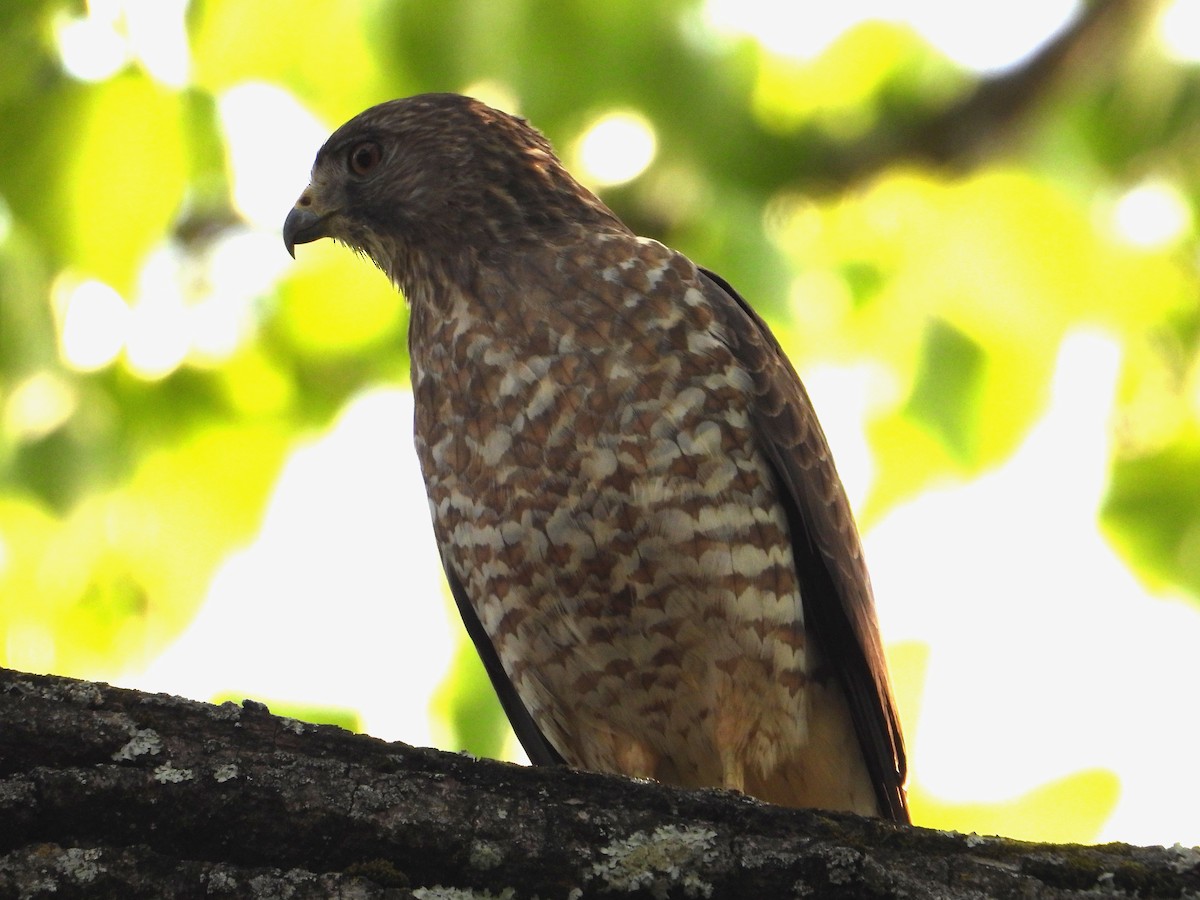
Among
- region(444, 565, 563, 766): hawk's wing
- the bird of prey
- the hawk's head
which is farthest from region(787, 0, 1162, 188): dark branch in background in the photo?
region(444, 565, 563, 766): hawk's wing

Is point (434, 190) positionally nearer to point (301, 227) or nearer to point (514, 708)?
point (301, 227)

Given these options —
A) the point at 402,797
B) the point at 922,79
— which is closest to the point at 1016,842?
the point at 402,797

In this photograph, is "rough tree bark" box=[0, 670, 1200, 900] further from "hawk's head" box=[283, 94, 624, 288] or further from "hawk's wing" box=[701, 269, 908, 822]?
"hawk's head" box=[283, 94, 624, 288]

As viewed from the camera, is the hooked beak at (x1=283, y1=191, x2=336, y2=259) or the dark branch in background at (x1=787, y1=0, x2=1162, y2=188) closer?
the hooked beak at (x1=283, y1=191, x2=336, y2=259)

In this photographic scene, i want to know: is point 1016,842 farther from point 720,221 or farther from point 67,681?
point 720,221

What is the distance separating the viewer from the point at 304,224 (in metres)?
4.57

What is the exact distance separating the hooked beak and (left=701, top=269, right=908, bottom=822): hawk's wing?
1.40 m

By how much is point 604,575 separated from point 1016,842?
4.49 feet

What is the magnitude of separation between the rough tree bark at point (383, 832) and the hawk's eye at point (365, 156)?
267cm

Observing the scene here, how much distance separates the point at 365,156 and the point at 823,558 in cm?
196

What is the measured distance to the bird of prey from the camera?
3.46 m

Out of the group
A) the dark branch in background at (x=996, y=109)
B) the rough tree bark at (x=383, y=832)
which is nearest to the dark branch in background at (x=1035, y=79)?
the dark branch in background at (x=996, y=109)

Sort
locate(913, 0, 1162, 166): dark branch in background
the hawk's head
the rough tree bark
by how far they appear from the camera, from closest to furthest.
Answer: the rough tree bark
the hawk's head
locate(913, 0, 1162, 166): dark branch in background

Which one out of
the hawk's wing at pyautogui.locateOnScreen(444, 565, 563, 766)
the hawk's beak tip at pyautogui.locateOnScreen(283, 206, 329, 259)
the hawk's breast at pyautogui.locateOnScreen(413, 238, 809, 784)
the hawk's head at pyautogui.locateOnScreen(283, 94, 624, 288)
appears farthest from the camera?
the hawk's beak tip at pyautogui.locateOnScreen(283, 206, 329, 259)
